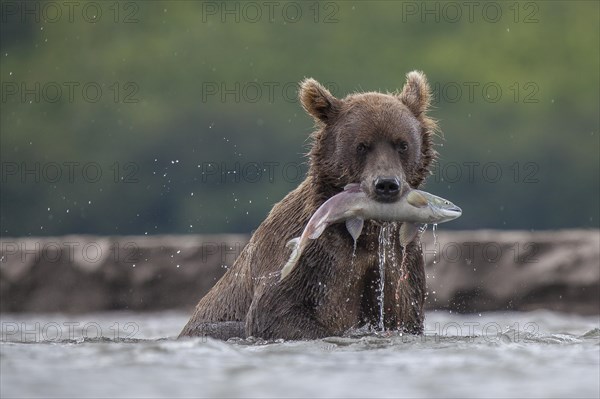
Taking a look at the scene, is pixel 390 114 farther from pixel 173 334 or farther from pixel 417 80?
pixel 173 334

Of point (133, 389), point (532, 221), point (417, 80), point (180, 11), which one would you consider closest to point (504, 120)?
point (532, 221)

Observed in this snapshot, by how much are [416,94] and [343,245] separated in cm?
112

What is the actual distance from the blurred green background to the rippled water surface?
1768 cm

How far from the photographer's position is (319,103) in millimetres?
8164

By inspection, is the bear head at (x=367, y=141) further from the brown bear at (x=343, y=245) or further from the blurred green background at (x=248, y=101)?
the blurred green background at (x=248, y=101)

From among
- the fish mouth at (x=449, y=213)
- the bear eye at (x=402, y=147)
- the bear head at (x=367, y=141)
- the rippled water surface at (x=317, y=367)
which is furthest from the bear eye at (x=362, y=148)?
the rippled water surface at (x=317, y=367)

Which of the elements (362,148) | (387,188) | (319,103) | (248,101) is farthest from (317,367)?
(248,101)

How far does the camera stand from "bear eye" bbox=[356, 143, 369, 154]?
788cm

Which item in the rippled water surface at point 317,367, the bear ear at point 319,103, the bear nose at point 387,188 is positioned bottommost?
the rippled water surface at point 317,367

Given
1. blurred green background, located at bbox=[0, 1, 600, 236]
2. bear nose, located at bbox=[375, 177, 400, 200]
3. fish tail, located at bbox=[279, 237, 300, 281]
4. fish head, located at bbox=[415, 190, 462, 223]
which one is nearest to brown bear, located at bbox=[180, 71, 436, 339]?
bear nose, located at bbox=[375, 177, 400, 200]

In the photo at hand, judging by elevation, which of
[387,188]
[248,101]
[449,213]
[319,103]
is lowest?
[449,213]

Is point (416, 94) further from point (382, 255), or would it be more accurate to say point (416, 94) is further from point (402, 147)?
point (382, 255)

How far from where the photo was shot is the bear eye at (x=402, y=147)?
789 cm

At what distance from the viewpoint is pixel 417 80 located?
8.47 m
